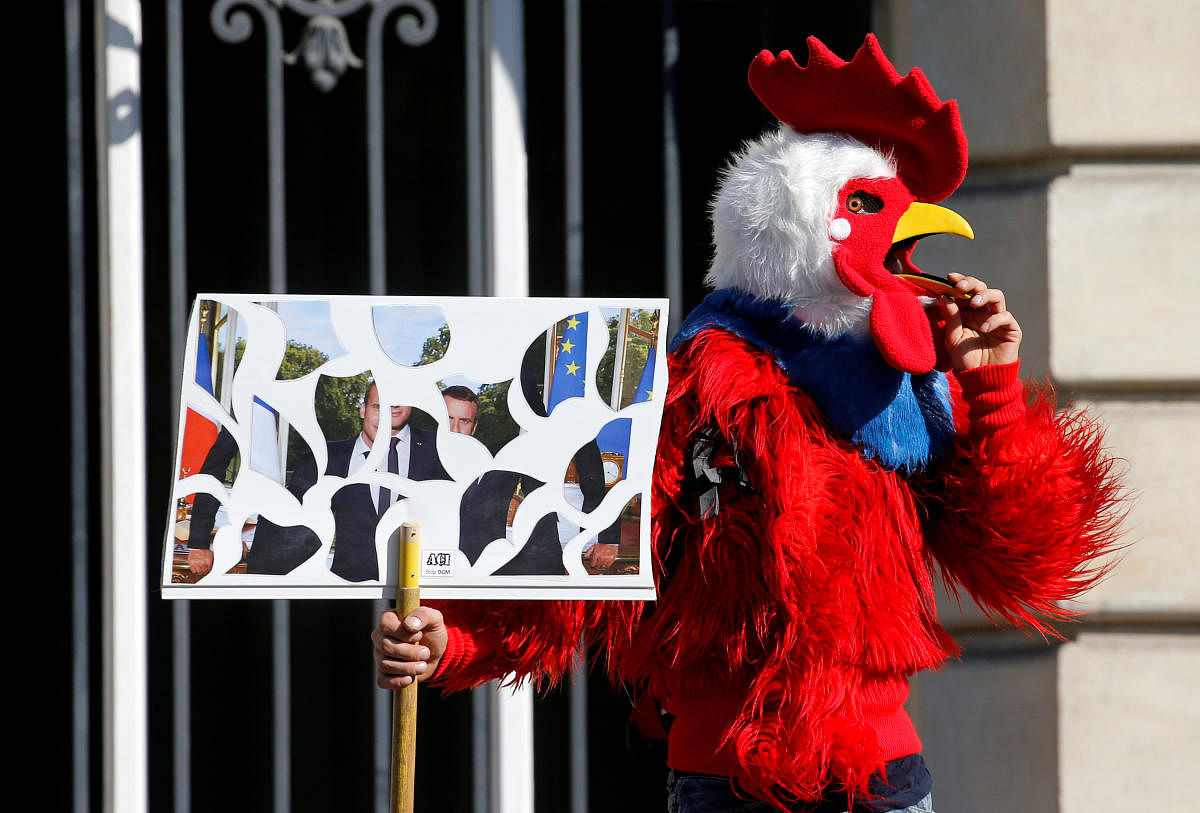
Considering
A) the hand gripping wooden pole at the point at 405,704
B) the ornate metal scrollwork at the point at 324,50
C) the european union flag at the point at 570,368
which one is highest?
the ornate metal scrollwork at the point at 324,50

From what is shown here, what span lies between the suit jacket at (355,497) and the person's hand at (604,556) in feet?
0.67

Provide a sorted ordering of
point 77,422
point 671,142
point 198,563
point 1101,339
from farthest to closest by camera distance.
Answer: point 671,142, point 77,422, point 1101,339, point 198,563

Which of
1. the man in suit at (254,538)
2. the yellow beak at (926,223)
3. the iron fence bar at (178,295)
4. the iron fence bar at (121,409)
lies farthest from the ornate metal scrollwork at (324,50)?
the yellow beak at (926,223)

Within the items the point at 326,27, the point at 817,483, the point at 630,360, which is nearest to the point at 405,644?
the point at 630,360

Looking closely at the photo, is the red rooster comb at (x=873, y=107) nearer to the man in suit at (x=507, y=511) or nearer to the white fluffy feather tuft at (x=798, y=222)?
the white fluffy feather tuft at (x=798, y=222)

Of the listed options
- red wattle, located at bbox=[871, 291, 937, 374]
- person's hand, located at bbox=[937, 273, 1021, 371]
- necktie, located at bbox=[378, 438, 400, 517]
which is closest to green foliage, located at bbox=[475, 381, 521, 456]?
necktie, located at bbox=[378, 438, 400, 517]

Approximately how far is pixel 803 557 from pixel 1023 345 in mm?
1240

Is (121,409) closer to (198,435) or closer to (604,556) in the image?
(198,435)

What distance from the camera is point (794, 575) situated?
1.54m

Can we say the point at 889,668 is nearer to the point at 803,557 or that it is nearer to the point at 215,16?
the point at 803,557

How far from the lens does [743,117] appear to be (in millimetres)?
2984

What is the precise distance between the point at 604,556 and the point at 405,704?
310 millimetres

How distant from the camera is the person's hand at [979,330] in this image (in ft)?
5.32

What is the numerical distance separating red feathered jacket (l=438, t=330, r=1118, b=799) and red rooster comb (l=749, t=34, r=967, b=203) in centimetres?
29
